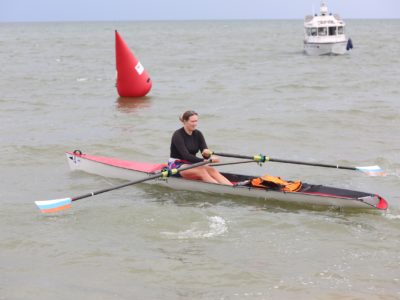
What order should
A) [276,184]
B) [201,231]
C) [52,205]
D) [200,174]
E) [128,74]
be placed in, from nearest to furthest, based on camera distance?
[201,231], [52,205], [276,184], [200,174], [128,74]

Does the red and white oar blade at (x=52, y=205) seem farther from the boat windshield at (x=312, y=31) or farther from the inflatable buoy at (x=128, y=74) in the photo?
the boat windshield at (x=312, y=31)

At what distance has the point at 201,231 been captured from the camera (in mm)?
8273

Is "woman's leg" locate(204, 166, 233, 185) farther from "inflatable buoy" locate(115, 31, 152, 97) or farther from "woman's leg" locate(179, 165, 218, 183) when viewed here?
"inflatable buoy" locate(115, 31, 152, 97)

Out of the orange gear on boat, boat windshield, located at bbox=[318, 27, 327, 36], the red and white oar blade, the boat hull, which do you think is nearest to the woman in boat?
the orange gear on boat

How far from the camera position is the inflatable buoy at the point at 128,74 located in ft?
63.4

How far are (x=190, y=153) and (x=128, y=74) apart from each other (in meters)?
10.7

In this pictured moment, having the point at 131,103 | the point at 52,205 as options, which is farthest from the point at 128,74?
the point at 52,205

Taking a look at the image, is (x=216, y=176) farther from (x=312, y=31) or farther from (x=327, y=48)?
(x=312, y=31)

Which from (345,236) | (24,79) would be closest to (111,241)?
(345,236)

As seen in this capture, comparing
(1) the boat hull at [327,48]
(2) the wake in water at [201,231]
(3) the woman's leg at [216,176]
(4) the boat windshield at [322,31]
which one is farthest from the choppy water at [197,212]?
(4) the boat windshield at [322,31]

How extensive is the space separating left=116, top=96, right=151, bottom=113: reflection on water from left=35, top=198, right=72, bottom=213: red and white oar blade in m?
9.91

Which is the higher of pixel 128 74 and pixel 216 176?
pixel 128 74

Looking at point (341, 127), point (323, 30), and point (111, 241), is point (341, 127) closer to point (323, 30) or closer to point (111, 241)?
point (111, 241)

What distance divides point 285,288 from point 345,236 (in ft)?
6.20
